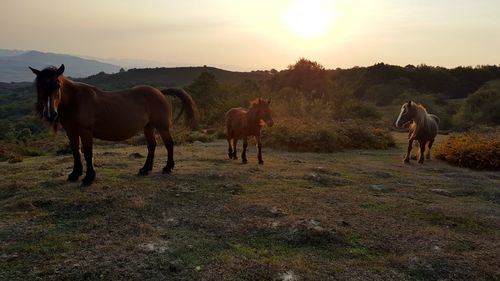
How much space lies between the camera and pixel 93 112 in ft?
25.2

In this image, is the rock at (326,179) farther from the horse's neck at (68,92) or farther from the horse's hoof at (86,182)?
the horse's neck at (68,92)

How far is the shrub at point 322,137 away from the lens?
52.6 ft

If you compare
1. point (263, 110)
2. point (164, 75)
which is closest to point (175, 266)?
point (263, 110)

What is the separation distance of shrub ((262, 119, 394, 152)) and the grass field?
20.8ft

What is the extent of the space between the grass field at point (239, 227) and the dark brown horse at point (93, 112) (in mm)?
735

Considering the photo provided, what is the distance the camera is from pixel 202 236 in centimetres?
552

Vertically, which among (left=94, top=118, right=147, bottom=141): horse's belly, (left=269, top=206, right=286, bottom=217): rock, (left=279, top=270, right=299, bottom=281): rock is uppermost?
(left=94, top=118, right=147, bottom=141): horse's belly

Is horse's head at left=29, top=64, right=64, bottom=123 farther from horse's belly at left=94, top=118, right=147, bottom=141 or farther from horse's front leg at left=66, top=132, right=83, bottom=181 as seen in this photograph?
horse's belly at left=94, top=118, right=147, bottom=141

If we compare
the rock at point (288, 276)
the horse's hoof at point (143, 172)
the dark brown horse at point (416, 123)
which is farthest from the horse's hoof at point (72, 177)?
the dark brown horse at point (416, 123)

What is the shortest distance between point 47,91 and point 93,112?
1098 mm

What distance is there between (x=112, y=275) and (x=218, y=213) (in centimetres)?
234

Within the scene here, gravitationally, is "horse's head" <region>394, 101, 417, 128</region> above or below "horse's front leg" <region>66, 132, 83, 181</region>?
above

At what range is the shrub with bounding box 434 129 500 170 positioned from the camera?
12.9 m

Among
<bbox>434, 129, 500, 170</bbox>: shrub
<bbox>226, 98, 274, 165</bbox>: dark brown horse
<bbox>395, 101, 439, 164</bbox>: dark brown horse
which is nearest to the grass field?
<bbox>226, 98, 274, 165</bbox>: dark brown horse
